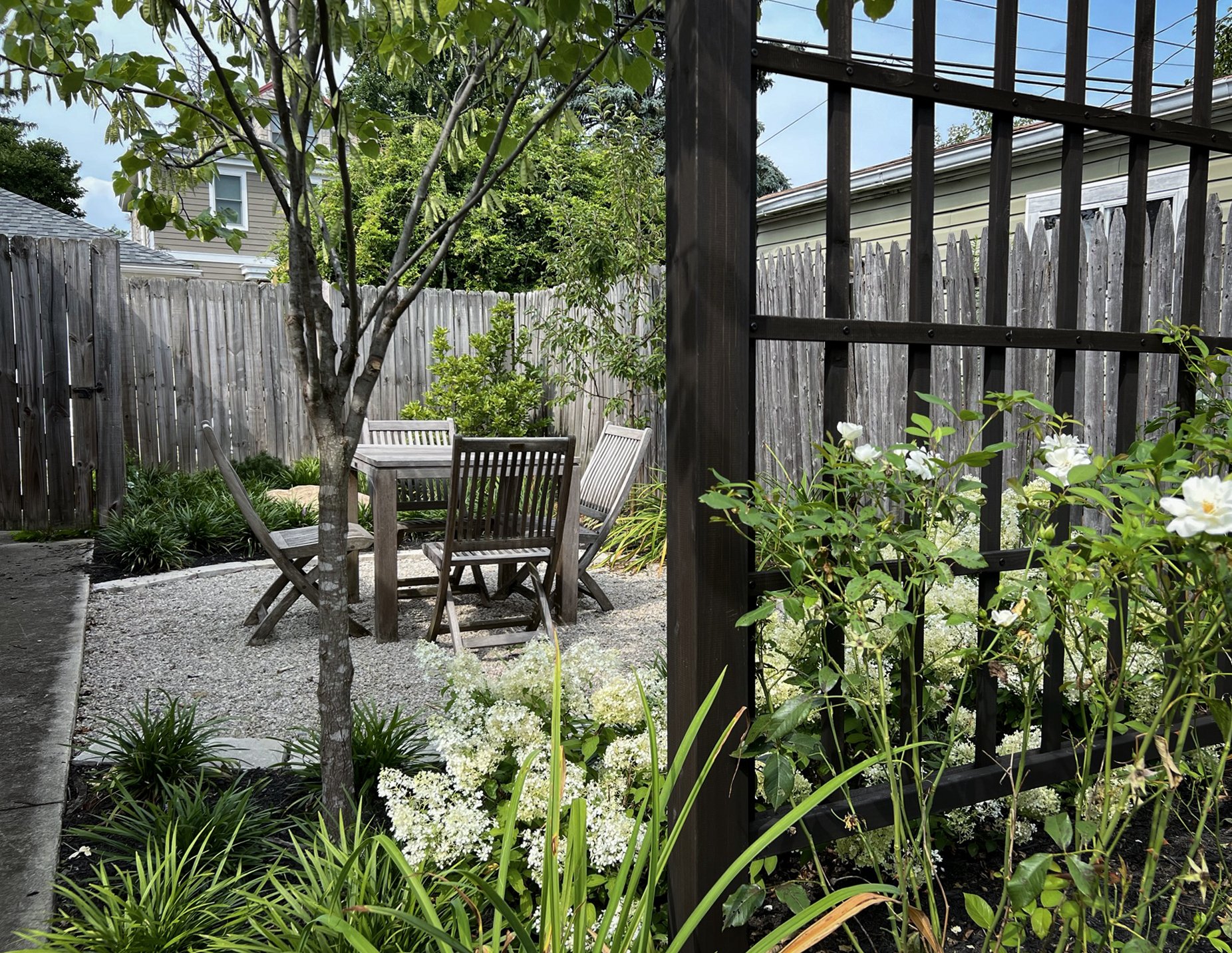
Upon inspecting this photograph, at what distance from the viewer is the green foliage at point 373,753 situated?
2.38 m

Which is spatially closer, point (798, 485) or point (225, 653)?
point (798, 485)

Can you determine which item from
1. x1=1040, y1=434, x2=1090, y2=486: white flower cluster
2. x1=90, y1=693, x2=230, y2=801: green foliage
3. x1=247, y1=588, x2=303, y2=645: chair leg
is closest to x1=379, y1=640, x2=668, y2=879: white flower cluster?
x1=90, y1=693, x2=230, y2=801: green foliage

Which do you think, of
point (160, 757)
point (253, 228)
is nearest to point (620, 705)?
point (160, 757)

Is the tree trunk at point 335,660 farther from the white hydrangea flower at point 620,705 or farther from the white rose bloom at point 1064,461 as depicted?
the white rose bloom at point 1064,461

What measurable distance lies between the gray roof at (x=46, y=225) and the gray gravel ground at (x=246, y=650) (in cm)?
835

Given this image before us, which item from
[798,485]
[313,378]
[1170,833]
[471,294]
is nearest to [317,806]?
[313,378]

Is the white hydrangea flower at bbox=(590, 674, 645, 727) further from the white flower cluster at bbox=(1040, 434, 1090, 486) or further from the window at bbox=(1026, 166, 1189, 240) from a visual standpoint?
the window at bbox=(1026, 166, 1189, 240)

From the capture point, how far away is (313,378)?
1.90 meters

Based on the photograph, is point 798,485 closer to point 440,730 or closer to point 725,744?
point 725,744

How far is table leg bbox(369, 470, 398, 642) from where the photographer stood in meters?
4.35

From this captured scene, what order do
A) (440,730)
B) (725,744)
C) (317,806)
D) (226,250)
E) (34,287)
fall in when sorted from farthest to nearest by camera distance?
(226,250) → (34,287) → (317,806) → (440,730) → (725,744)

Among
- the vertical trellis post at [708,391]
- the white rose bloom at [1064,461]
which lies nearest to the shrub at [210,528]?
the vertical trellis post at [708,391]

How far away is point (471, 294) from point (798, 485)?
349 inches

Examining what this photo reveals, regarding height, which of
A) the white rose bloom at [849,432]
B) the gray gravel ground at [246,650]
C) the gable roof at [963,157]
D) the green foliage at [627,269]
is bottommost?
the gray gravel ground at [246,650]
